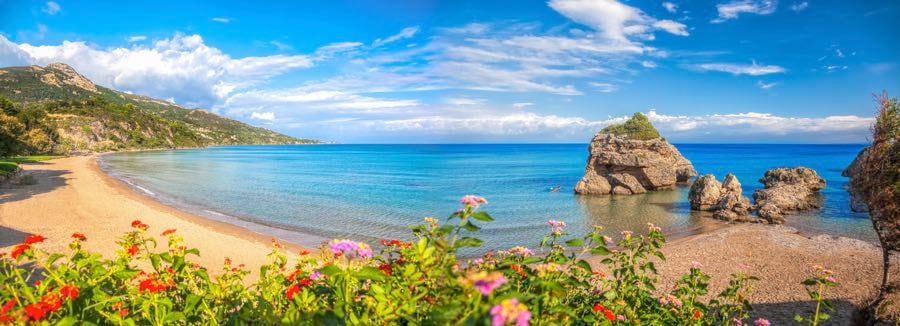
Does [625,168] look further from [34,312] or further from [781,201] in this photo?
[34,312]

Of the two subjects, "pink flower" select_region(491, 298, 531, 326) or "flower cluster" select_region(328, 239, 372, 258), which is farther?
"flower cluster" select_region(328, 239, 372, 258)

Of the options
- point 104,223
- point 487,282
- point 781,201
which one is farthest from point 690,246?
point 104,223

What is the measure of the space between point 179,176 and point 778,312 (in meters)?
53.0

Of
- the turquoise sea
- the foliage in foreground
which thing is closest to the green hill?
the turquoise sea

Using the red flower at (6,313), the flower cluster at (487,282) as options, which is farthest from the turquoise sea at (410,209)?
the flower cluster at (487,282)

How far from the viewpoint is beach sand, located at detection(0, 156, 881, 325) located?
41.0 feet

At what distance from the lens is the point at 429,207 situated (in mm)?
29016

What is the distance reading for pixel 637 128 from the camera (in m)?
55.5

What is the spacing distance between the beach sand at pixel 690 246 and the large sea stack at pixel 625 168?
14.6m

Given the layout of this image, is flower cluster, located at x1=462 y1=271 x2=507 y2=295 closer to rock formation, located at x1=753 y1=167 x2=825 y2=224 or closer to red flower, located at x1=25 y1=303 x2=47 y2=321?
red flower, located at x1=25 y1=303 x2=47 y2=321

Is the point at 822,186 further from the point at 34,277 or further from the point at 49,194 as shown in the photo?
the point at 49,194

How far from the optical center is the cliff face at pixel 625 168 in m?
38.2

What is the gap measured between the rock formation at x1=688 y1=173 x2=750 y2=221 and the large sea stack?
7.96 meters

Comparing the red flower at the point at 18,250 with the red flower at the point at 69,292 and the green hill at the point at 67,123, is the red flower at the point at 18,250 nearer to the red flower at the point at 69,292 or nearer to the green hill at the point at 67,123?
the red flower at the point at 69,292
